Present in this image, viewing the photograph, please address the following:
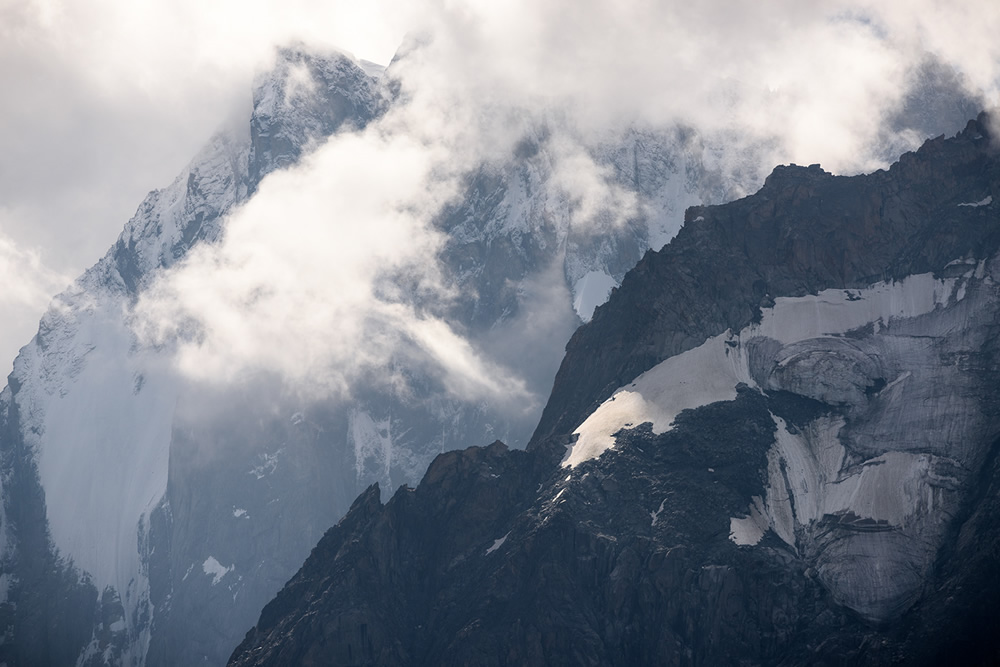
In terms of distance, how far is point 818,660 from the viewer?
195 meters

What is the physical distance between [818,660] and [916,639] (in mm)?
12489

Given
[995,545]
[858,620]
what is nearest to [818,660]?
[858,620]

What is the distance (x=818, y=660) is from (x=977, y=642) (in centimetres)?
2001

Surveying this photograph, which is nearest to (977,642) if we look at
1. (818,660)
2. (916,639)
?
(916,639)

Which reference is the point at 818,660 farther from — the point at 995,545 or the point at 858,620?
the point at 995,545

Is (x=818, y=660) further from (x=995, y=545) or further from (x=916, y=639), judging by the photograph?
(x=995, y=545)

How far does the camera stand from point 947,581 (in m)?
195

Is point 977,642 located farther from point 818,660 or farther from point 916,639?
point 818,660

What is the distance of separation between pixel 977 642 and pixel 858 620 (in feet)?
62.7

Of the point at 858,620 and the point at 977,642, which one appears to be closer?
the point at 977,642

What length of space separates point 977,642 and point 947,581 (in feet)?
41.7

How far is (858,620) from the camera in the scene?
19988 centimetres

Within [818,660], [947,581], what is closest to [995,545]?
[947,581]

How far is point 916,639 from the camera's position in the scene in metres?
189
